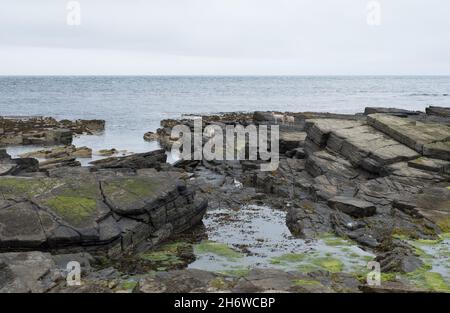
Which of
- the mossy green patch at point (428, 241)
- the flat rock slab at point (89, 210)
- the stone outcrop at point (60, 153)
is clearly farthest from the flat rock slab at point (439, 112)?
the flat rock slab at point (89, 210)

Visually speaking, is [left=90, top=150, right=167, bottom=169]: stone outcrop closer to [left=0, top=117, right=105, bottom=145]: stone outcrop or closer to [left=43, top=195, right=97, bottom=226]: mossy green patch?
[left=43, top=195, right=97, bottom=226]: mossy green patch

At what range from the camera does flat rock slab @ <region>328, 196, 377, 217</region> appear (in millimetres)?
23094

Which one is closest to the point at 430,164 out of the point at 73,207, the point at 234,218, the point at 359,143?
the point at 359,143

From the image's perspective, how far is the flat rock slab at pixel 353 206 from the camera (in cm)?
2309

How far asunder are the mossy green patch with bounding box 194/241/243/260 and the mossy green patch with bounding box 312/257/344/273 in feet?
10.1

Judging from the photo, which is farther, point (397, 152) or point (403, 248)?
point (397, 152)

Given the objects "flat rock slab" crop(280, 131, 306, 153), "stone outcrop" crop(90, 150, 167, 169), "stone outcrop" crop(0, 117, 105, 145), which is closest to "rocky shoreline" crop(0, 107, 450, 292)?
"stone outcrop" crop(90, 150, 167, 169)

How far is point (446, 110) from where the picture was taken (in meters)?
53.5

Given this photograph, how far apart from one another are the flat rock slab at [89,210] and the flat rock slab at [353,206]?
7.20 meters

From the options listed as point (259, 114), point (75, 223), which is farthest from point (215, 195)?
point (259, 114)

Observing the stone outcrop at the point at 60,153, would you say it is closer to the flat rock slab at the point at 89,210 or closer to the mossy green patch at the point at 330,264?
the flat rock slab at the point at 89,210

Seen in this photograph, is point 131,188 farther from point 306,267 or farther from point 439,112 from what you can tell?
point 439,112
